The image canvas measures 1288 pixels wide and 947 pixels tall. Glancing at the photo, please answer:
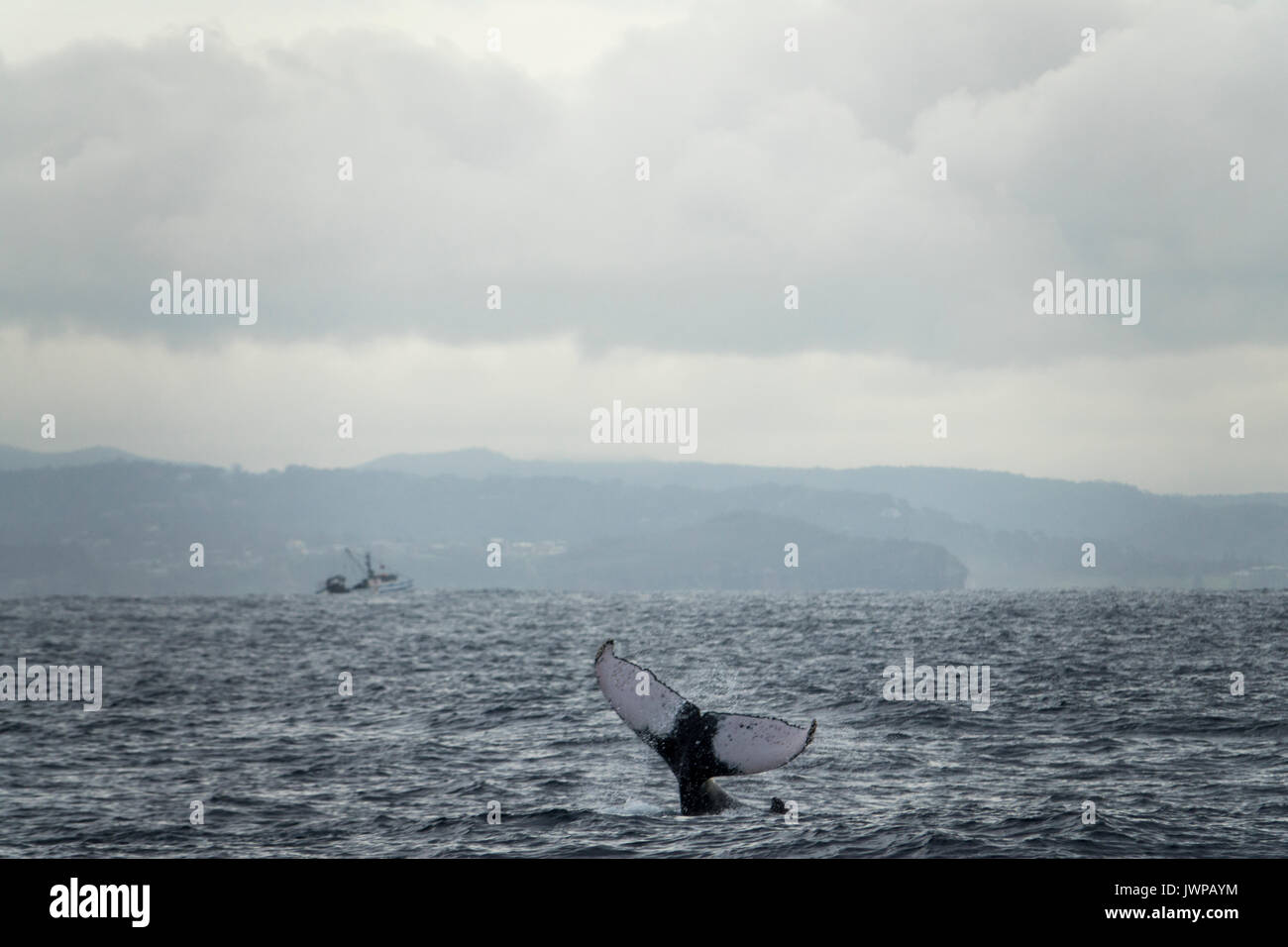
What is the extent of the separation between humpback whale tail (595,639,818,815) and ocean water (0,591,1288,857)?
1.87m

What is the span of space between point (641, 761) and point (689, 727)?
32.3 ft

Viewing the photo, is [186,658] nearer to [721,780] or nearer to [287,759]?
[287,759]

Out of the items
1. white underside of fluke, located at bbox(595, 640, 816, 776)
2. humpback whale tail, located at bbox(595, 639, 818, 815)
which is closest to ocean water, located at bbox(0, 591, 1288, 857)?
humpback whale tail, located at bbox(595, 639, 818, 815)

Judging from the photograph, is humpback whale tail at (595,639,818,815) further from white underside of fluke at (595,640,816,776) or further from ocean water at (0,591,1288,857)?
ocean water at (0,591,1288,857)

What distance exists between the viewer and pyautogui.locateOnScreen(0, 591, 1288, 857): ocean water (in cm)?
1611

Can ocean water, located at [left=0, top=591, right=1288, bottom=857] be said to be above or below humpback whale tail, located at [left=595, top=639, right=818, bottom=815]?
below

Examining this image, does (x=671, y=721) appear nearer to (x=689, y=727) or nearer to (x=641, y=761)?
(x=689, y=727)

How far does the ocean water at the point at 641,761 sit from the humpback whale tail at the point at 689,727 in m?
1.87

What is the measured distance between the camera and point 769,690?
37.1 metres

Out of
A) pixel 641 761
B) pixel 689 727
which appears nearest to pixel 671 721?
pixel 689 727

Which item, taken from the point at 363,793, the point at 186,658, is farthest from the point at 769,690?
the point at 186,658

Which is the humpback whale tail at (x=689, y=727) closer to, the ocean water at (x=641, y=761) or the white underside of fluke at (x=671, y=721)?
the white underside of fluke at (x=671, y=721)

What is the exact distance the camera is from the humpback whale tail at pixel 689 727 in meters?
12.3

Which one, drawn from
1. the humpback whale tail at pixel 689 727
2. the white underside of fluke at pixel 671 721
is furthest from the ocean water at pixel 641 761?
the white underside of fluke at pixel 671 721
